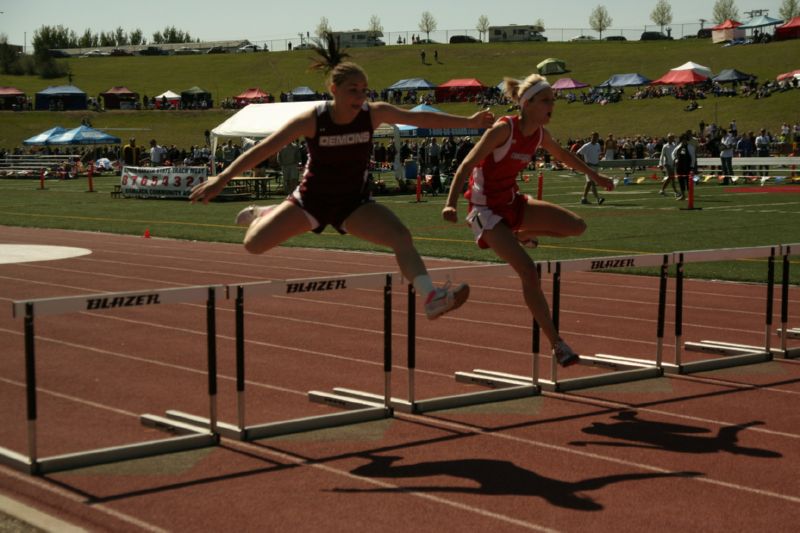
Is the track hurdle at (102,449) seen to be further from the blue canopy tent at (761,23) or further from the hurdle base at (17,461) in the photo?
the blue canopy tent at (761,23)

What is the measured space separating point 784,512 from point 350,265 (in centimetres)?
1142

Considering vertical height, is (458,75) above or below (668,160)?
above

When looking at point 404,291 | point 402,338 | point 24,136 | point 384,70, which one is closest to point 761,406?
point 402,338

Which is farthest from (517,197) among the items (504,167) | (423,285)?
(423,285)

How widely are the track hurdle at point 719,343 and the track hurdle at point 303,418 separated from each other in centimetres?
246

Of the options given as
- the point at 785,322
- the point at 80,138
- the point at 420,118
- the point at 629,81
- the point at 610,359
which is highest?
the point at 629,81

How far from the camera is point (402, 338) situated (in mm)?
10609

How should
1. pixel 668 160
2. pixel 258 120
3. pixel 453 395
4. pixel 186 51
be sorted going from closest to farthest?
pixel 453 395 → pixel 668 160 → pixel 258 120 → pixel 186 51

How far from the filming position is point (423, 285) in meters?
6.24

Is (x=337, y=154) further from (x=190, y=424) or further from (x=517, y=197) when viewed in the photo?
(x=190, y=424)

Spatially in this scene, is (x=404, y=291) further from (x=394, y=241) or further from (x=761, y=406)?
(x=394, y=241)

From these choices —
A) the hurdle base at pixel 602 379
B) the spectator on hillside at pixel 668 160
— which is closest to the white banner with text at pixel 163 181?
the spectator on hillside at pixel 668 160

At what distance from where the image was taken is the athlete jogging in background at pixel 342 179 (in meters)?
6.27

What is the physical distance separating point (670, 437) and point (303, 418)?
7.45 feet
